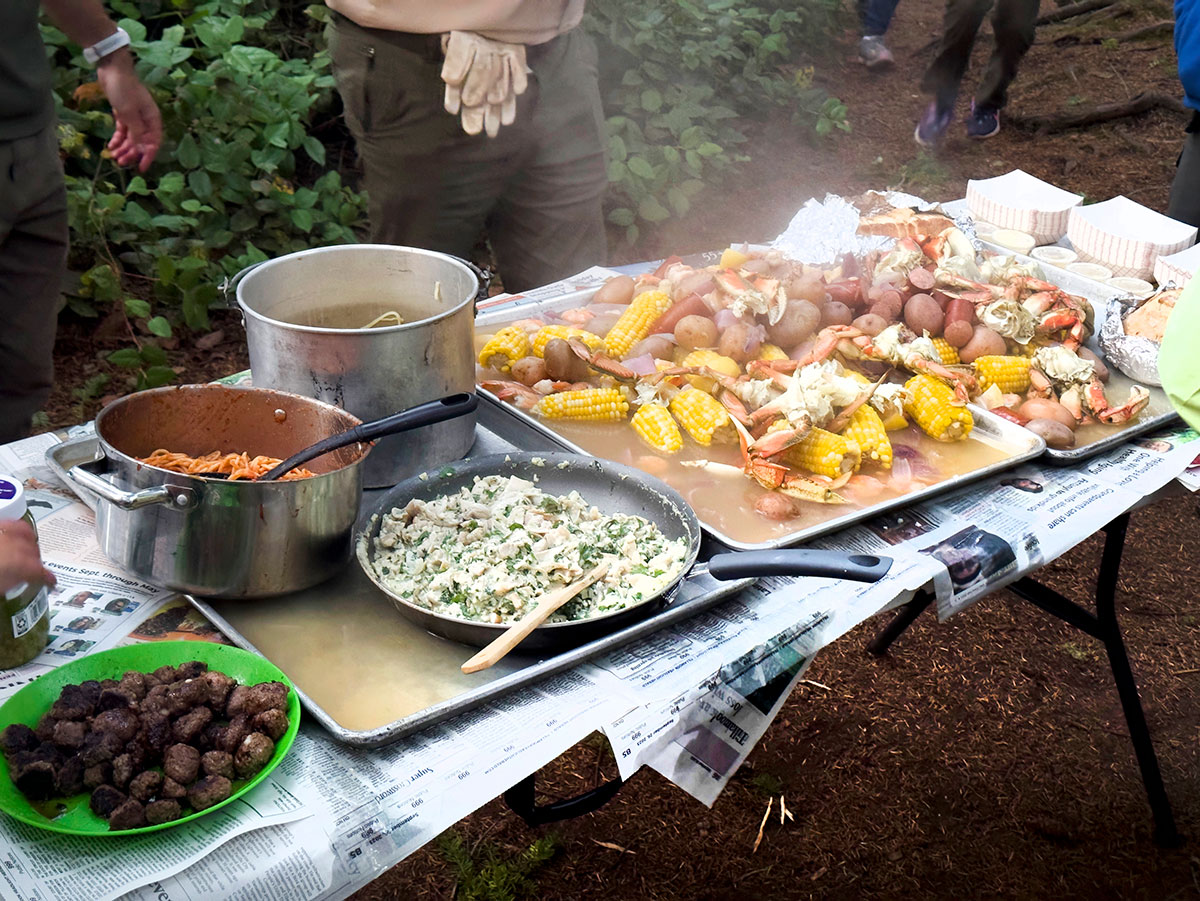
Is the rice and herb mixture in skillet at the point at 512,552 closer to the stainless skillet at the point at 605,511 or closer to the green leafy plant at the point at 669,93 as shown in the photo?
the stainless skillet at the point at 605,511

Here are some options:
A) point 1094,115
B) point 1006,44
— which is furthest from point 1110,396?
point 1094,115

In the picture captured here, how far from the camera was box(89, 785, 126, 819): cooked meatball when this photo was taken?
1041mm

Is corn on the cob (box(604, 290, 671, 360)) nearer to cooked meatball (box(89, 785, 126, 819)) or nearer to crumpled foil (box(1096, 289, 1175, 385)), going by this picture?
crumpled foil (box(1096, 289, 1175, 385))

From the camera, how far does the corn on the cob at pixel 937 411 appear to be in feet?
6.67

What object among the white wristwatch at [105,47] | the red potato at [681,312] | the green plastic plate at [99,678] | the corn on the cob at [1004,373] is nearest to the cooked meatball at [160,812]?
the green plastic plate at [99,678]

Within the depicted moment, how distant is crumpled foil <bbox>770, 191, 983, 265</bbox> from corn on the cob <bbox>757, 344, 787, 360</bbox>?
488mm

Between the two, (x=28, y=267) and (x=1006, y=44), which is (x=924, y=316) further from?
(x=1006, y=44)

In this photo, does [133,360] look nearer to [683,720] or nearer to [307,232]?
[307,232]

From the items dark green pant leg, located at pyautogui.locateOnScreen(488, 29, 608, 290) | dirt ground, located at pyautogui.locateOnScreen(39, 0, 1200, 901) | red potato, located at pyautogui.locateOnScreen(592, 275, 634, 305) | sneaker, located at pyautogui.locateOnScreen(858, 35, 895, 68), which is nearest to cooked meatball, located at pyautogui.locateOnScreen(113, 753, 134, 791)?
dirt ground, located at pyautogui.locateOnScreen(39, 0, 1200, 901)

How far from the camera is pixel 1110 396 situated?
7.51ft

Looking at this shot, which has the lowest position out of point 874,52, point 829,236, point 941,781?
point 941,781

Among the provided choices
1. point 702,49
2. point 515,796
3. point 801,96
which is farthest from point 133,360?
point 801,96

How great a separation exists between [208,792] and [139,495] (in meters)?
0.38

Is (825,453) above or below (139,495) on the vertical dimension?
below
